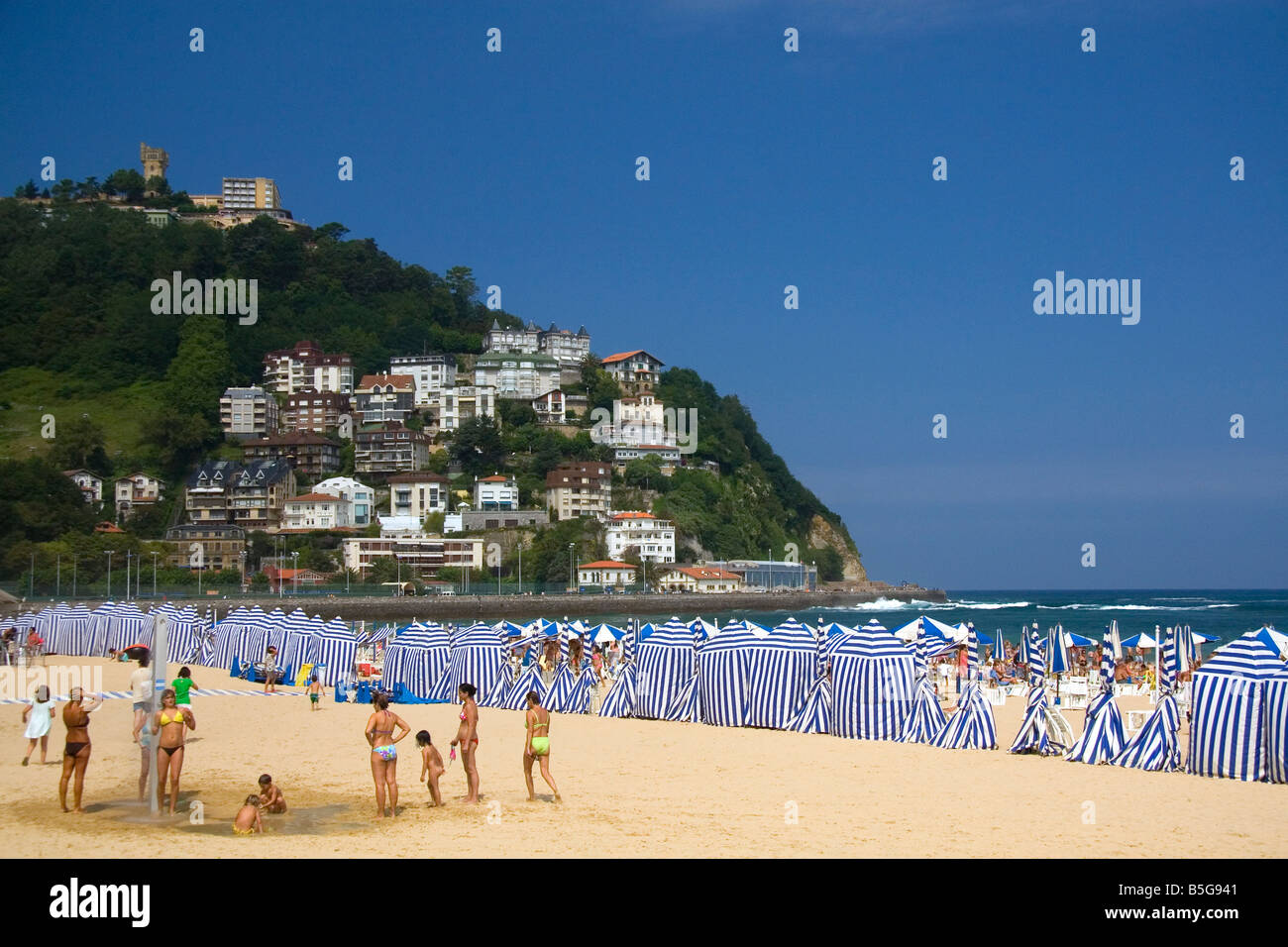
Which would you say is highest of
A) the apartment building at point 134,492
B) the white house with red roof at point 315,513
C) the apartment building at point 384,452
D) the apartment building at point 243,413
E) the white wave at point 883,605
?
the apartment building at point 243,413

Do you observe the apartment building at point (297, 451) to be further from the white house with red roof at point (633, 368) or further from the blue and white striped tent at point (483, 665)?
the blue and white striped tent at point (483, 665)

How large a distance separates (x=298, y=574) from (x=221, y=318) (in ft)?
174

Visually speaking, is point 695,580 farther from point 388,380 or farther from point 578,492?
point 388,380

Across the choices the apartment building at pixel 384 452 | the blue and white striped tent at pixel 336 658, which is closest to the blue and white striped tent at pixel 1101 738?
the blue and white striped tent at pixel 336 658

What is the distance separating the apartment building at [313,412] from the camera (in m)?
128

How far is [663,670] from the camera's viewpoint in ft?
66.3

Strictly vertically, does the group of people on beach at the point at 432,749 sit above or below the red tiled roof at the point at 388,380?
below

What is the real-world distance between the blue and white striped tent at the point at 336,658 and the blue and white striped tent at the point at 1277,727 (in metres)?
18.0

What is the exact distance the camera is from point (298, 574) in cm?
9638

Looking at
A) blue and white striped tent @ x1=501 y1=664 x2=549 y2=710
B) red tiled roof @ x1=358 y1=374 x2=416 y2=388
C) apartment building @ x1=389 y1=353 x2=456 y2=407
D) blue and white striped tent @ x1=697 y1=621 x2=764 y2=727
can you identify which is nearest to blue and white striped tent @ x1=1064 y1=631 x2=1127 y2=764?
blue and white striped tent @ x1=697 y1=621 x2=764 y2=727

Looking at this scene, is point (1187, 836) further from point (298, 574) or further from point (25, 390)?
point (25, 390)

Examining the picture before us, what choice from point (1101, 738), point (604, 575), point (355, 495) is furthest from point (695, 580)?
point (1101, 738)

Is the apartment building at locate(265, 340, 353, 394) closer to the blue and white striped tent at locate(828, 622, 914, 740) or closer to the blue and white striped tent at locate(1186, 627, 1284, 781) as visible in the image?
the blue and white striped tent at locate(828, 622, 914, 740)
